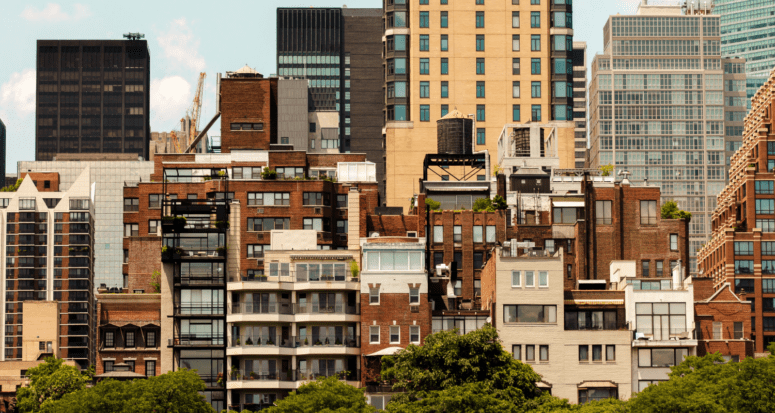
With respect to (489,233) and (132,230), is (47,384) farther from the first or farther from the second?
(489,233)

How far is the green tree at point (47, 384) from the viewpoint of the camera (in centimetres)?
17636

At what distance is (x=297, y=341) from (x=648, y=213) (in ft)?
162

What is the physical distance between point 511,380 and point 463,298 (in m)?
32.8

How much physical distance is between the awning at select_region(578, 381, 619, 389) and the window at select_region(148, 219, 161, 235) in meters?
62.3

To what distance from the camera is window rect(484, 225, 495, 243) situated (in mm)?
167500

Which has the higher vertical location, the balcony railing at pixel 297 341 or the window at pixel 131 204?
the window at pixel 131 204

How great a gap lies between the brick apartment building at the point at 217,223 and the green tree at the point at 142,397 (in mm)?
13499

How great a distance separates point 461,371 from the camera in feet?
431

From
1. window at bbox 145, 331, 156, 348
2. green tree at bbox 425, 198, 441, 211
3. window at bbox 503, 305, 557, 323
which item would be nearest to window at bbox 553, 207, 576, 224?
green tree at bbox 425, 198, 441, 211

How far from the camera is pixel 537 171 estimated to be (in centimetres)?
18238

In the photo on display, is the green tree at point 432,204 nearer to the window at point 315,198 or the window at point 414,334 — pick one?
the window at point 315,198

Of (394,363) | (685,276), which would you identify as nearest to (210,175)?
(394,363)

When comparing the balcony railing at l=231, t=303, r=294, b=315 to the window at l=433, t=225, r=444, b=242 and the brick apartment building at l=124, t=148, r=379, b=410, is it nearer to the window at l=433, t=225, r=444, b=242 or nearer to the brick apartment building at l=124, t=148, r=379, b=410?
the brick apartment building at l=124, t=148, r=379, b=410

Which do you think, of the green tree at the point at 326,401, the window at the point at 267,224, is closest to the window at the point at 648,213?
the window at the point at 267,224
